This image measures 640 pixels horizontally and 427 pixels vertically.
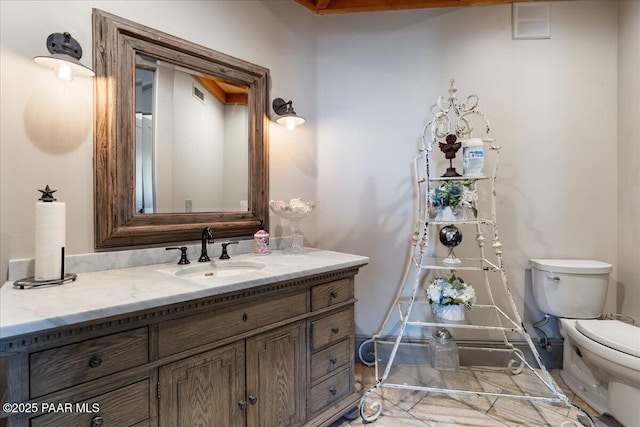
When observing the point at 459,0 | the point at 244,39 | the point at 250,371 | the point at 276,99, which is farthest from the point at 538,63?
the point at 250,371

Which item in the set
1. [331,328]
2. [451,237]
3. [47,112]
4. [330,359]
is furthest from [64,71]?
[451,237]

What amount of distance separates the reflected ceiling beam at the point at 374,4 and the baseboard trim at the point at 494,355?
93.4 inches

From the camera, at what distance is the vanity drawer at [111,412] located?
0.86 metres

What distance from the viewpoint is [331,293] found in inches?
62.9

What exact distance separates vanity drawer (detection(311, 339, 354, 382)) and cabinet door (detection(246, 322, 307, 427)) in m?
0.08

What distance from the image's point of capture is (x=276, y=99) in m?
2.09

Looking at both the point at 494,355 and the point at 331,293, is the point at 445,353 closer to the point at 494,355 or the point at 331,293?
the point at 494,355

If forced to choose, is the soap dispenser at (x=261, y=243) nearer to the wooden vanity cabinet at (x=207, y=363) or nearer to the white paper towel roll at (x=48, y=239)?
the wooden vanity cabinet at (x=207, y=363)

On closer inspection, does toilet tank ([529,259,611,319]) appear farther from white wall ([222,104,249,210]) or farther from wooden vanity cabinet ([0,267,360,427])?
white wall ([222,104,249,210])

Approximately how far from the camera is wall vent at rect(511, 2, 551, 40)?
7.17 ft

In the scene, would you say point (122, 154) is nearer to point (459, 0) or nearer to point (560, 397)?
point (459, 0)

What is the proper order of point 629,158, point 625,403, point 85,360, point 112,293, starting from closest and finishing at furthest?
point 85,360 → point 112,293 → point 625,403 → point 629,158

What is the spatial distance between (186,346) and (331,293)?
2.39 feet


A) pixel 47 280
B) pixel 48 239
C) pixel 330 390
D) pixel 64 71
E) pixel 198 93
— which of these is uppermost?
pixel 198 93
